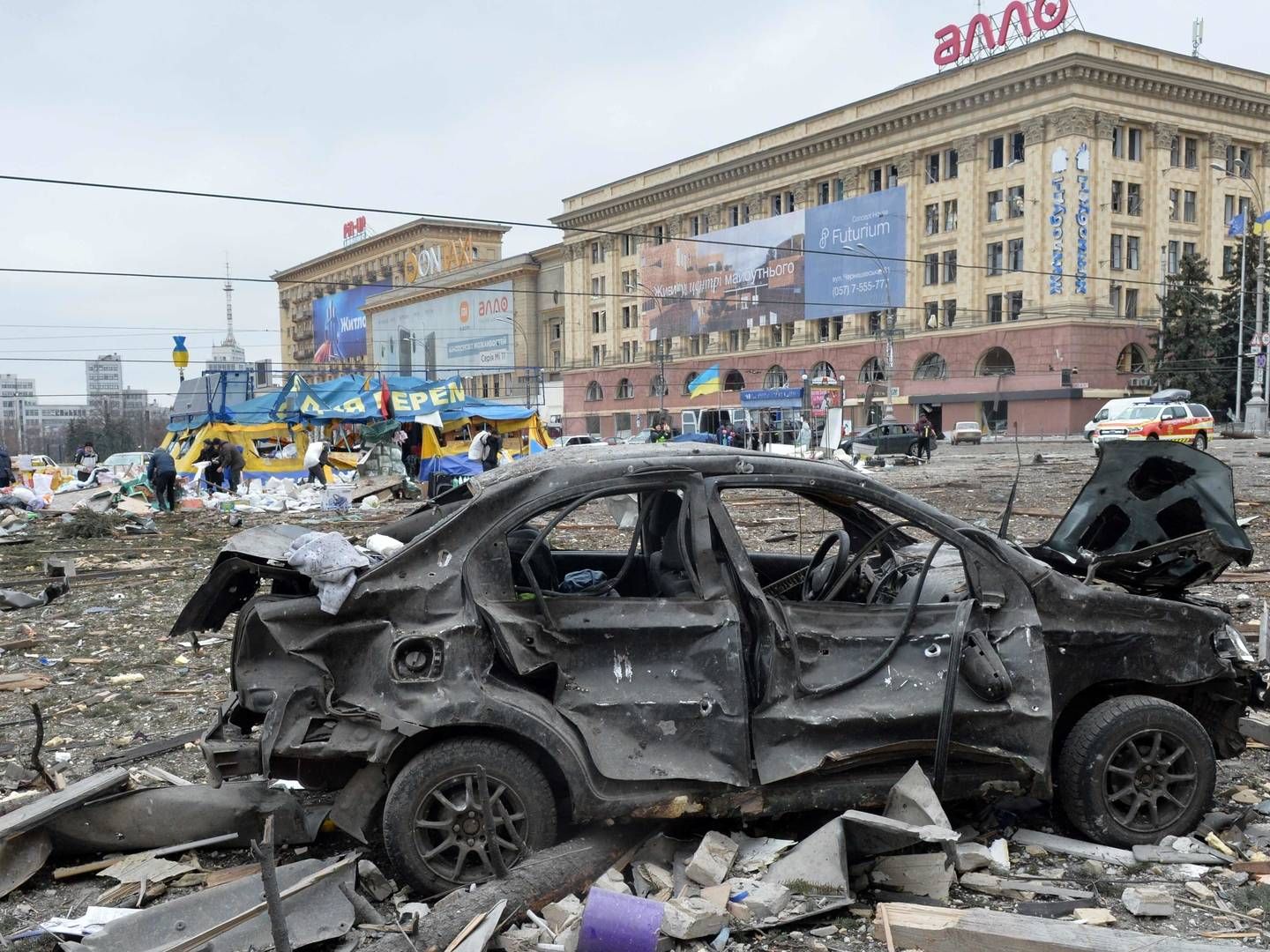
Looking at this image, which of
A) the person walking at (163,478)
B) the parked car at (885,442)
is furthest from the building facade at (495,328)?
the person walking at (163,478)

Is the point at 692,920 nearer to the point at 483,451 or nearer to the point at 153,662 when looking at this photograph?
the point at 153,662

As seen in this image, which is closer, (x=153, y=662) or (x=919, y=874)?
(x=919, y=874)

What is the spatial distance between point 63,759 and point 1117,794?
5.32 m

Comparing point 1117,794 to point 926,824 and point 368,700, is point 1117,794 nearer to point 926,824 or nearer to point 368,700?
point 926,824

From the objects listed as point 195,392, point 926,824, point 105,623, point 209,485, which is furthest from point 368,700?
point 195,392

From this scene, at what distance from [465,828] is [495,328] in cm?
9283

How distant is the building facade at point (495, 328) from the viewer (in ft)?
305

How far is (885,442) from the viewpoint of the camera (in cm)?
3769

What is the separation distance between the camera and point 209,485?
80.4 ft

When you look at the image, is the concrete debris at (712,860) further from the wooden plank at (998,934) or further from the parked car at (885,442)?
the parked car at (885,442)

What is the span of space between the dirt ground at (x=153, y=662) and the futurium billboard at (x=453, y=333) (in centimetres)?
7337

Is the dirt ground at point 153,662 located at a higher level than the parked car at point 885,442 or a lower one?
lower

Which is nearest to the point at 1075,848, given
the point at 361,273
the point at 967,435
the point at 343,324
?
the point at 967,435

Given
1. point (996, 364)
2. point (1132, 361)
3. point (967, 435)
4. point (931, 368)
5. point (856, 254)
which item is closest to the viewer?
point (967, 435)
